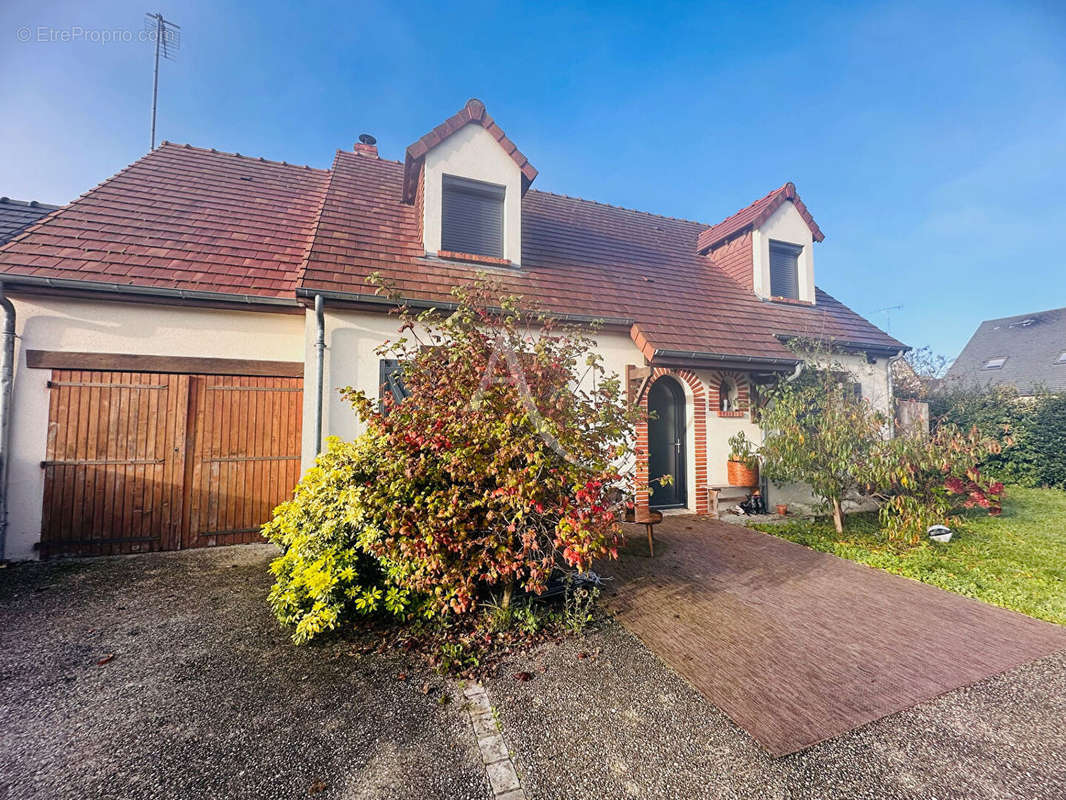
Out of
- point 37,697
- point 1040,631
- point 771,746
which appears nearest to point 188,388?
point 37,697

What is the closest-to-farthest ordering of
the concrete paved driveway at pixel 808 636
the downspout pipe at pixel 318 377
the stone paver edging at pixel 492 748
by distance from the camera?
1. the stone paver edging at pixel 492 748
2. the concrete paved driveway at pixel 808 636
3. the downspout pipe at pixel 318 377

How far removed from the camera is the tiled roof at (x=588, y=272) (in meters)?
6.41

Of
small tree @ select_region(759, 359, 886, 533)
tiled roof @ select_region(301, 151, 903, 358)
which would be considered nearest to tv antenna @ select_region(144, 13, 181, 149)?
→ tiled roof @ select_region(301, 151, 903, 358)

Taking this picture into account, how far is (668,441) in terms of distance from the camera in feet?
24.6

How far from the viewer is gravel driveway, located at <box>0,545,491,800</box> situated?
1992mm

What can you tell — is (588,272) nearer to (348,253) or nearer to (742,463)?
(348,253)

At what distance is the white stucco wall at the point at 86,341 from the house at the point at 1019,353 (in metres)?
24.1

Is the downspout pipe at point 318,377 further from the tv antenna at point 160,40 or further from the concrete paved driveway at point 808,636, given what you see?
the tv antenna at point 160,40

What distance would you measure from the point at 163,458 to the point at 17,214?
595cm

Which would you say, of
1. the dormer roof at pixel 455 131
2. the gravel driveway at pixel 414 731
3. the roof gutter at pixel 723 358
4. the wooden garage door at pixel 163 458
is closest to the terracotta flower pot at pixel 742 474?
the roof gutter at pixel 723 358

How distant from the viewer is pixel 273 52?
743cm

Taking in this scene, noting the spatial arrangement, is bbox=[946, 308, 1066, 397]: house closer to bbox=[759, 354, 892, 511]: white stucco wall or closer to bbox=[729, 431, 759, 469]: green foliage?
bbox=[759, 354, 892, 511]: white stucco wall

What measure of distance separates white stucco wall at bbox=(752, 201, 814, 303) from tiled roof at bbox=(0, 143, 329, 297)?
9318 millimetres

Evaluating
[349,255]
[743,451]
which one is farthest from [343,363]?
[743,451]
